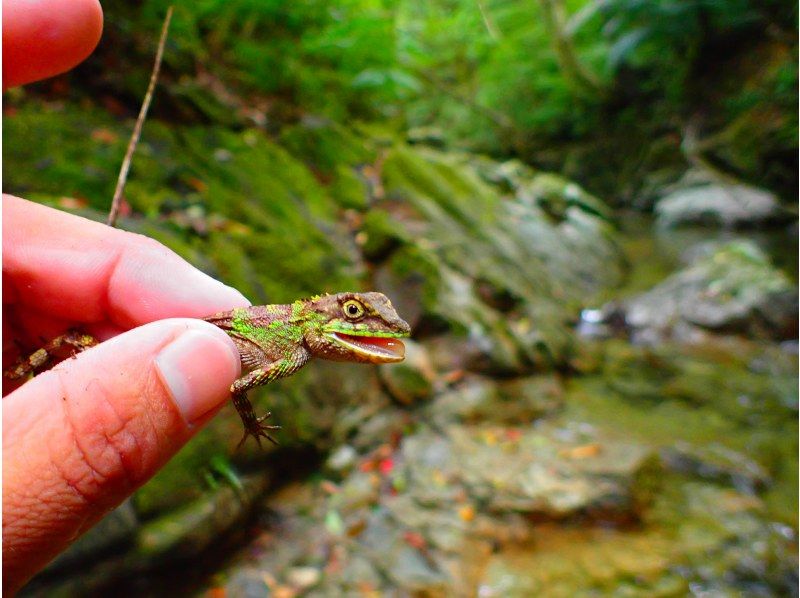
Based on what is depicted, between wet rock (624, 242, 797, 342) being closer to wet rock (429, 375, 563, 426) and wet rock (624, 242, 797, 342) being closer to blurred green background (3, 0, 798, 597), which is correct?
blurred green background (3, 0, 798, 597)

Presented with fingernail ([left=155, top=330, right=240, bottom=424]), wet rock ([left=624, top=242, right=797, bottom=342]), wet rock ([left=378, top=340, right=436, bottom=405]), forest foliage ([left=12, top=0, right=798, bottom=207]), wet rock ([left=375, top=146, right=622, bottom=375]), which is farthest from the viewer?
wet rock ([left=624, top=242, right=797, bottom=342])

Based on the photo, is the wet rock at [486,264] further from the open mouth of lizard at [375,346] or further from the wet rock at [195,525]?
the open mouth of lizard at [375,346]

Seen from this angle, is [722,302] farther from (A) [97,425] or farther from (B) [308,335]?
(A) [97,425]

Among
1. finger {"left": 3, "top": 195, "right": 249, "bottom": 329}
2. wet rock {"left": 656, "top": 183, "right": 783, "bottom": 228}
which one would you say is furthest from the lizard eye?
wet rock {"left": 656, "top": 183, "right": 783, "bottom": 228}

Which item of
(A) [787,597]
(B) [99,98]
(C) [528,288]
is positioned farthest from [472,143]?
(A) [787,597]


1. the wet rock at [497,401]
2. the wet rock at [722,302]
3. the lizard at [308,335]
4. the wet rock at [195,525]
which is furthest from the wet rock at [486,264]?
the lizard at [308,335]

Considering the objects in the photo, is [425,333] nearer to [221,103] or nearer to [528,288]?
[528,288]
